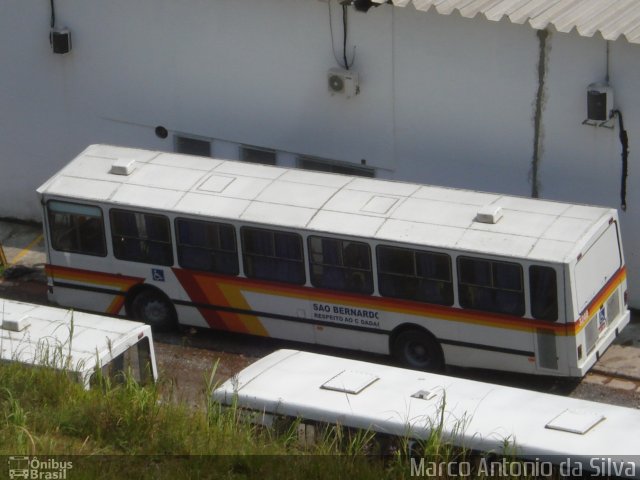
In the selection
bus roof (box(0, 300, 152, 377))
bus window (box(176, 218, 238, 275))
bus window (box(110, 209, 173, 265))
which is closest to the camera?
bus roof (box(0, 300, 152, 377))

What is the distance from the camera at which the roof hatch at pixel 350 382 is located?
1456 cm

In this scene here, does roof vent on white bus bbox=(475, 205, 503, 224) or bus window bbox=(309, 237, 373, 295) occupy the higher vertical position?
roof vent on white bus bbox=(475, 205, 503, 224)

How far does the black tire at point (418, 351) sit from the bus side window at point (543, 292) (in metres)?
1.57

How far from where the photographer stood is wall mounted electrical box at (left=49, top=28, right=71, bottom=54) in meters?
23.5

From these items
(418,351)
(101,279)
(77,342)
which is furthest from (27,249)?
(418,351)

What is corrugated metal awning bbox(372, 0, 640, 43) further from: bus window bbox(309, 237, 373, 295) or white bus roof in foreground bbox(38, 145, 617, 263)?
bus window bbox(309, 237, 373, 295)

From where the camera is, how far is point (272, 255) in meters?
19.2

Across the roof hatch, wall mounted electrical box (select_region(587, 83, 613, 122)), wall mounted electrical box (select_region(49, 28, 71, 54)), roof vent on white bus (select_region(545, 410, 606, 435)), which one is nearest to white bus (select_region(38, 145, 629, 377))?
wall mounted electrical box (select_region(587, 83, 613, 122))

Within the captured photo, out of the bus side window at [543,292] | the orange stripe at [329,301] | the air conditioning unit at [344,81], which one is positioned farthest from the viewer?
the air conditioning unit at [344,81]

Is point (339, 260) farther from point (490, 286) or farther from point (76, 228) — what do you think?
point (76, 228)

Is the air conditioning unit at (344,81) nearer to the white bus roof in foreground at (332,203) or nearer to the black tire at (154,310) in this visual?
the white bus roof in foreground at (332,203)

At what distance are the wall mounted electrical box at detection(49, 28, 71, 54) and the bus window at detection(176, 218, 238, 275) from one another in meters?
5.51

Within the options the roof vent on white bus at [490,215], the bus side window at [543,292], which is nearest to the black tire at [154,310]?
the roof vent on white bus at [490,215]

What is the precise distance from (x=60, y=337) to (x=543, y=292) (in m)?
5.89
